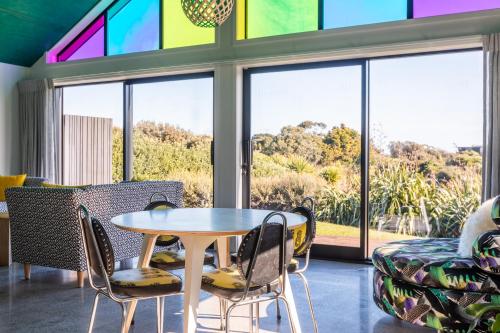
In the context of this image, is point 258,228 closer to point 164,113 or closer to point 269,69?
point 269,69

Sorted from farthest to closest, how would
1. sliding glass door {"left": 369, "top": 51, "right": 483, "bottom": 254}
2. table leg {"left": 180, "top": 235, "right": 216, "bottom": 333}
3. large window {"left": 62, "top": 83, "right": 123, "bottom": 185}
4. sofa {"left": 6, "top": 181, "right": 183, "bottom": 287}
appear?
large window {"left": 62, "top": 83, "right": 123, "bottom": 185}, sliding glass door {"left": 369, "top": 51, "right": 483, "bottom": 254}, sofa {"left": 6, "top": 181, "right": 183, "bottom": 287}, table leg {"left": 180, "top": 235, "right": 216, "bottom": 333}

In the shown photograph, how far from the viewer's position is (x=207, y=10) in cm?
302

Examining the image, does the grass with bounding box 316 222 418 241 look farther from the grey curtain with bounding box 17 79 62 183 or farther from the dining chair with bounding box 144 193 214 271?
the grey curtain with bounding box 17 79 62 183

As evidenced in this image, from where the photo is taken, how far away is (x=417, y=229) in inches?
200

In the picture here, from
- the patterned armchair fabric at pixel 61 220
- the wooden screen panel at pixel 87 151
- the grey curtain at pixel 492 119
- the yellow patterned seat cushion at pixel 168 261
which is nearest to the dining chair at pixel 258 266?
the yellow patterned seat cushion at pixel 168 261

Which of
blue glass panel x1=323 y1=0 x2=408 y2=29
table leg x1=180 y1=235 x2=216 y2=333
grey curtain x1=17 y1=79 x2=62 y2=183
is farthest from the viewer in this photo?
grey curtain x1=17 y1=79 x2=62 y2=183

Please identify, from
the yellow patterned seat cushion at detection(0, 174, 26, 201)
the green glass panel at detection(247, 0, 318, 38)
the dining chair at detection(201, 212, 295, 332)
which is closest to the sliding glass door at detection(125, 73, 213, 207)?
the green glass panel at detection(247, 0, 318, 38)

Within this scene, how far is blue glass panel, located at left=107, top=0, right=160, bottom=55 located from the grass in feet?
10.0

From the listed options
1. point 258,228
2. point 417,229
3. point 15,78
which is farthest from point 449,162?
point 15,78

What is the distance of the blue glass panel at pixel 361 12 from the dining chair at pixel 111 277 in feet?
12.1

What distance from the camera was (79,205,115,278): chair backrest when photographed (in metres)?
2.36

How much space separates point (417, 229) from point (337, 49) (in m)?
1.98

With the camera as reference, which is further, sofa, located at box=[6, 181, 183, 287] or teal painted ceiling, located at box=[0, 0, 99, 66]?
teal painted ceiling, located at box=[0, 0, 99, 66]

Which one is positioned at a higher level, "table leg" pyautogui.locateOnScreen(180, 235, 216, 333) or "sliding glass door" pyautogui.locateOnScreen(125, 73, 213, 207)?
"sliding glass door" pyautogui.locateOnScreen(125, 73, 213, 207)
